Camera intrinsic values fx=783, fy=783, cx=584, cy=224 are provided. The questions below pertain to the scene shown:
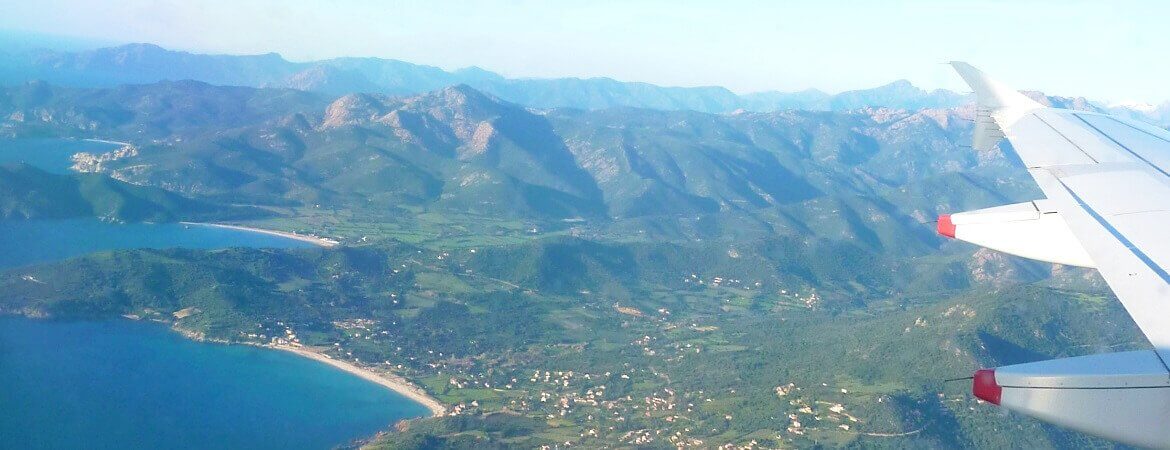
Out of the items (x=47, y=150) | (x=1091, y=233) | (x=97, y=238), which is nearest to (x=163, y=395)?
(x=97, y=238)

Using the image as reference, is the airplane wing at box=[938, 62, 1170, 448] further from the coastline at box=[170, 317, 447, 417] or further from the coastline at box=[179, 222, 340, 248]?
the coastline at box=[179, 222, 340, 248]

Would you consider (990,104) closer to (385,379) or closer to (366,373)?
(385,379)

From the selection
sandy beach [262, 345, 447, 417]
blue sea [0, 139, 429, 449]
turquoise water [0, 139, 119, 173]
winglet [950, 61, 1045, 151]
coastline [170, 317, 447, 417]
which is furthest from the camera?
turquoise water [0, 139, 119, 173]

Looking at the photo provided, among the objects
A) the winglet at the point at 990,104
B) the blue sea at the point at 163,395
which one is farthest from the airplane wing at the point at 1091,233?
the blue sea at the point at 163,395

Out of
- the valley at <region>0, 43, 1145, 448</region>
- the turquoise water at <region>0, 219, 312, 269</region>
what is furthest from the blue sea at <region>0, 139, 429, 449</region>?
the turquoise water at <region>0, 219, 312, 269</region>

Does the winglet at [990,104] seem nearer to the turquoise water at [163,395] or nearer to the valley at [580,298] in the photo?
the valley at [580,298]

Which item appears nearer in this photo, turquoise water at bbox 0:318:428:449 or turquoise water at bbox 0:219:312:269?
turquoise water at bbox 0:318:428:449
